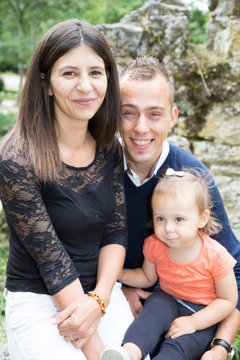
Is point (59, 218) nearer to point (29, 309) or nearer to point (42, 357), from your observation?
point (29, 309)

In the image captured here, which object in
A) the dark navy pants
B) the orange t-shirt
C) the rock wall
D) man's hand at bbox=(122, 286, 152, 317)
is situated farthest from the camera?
the rock wall

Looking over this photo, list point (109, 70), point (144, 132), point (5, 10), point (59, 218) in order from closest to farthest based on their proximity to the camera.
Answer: point (59, 218)
point (109, 70)
point (144, 132)
point (5, 10)

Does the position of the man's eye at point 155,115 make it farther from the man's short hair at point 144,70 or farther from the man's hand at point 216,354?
the man's hand at point 216,354

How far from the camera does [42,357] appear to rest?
190 centimetres

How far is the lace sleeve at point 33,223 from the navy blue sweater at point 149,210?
2.26ft

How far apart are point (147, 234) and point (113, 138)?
0.69 meters

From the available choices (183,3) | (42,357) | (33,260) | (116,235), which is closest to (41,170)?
(33,260)

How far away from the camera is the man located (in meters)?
2.42

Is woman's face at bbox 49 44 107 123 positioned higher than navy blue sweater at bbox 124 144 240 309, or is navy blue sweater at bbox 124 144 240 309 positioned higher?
woman's face at bbox 49 44 107 123

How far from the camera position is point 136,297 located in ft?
8.50

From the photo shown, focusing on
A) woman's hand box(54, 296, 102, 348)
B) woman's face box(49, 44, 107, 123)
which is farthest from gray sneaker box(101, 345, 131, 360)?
woman's face box(49, 44, 107, 123)

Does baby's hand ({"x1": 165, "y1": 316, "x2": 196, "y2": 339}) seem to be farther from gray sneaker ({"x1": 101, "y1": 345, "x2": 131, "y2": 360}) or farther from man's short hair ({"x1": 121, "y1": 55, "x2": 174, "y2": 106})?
man's short hair ({"x1": 121, "y1": 55, "x2": 174, "y2": 106})

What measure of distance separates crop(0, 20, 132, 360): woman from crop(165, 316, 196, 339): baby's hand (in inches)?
10.4

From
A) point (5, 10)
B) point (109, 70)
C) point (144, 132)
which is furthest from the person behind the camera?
point (5, 10)
